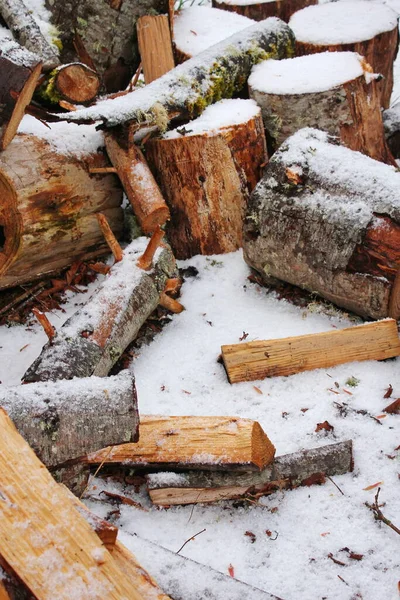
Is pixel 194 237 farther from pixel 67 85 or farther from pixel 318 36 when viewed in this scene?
pixel 318 36

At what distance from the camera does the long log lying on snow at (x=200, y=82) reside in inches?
149

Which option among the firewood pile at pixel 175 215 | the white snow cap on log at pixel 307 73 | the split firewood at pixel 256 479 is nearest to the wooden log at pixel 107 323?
the firewood pile at pixel 175 215

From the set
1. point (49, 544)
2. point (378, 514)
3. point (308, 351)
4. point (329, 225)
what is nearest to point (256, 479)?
point (378, 514)

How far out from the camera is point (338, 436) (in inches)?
110

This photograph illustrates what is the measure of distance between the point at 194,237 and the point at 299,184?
858mm

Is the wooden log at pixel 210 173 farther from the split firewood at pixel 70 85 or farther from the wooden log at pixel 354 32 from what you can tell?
the wooden log at pixel 354 32

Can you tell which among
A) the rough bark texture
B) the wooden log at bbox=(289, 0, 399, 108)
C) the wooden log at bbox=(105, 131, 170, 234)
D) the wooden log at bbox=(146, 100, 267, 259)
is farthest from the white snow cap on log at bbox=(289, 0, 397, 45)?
the wooden log at bbox=(105, 131, 170, 234)

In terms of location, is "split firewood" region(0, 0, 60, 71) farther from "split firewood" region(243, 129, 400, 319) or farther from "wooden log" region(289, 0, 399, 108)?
"wooden log" region(289, 0, 399, 108)

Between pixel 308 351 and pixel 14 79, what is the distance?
2.11 meters

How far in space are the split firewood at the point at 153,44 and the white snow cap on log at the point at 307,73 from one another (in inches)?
29.5

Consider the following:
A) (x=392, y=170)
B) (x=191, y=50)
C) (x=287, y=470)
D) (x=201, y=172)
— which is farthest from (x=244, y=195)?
(x=287, y=470)

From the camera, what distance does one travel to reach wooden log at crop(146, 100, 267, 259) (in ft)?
12.9

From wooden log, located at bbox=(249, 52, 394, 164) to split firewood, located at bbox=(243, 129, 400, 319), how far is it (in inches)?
14.8

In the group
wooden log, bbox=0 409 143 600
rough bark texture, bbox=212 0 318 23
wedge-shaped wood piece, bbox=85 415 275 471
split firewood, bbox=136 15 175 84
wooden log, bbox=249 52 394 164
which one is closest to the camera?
wooden log, bbox=0 409 143 600
